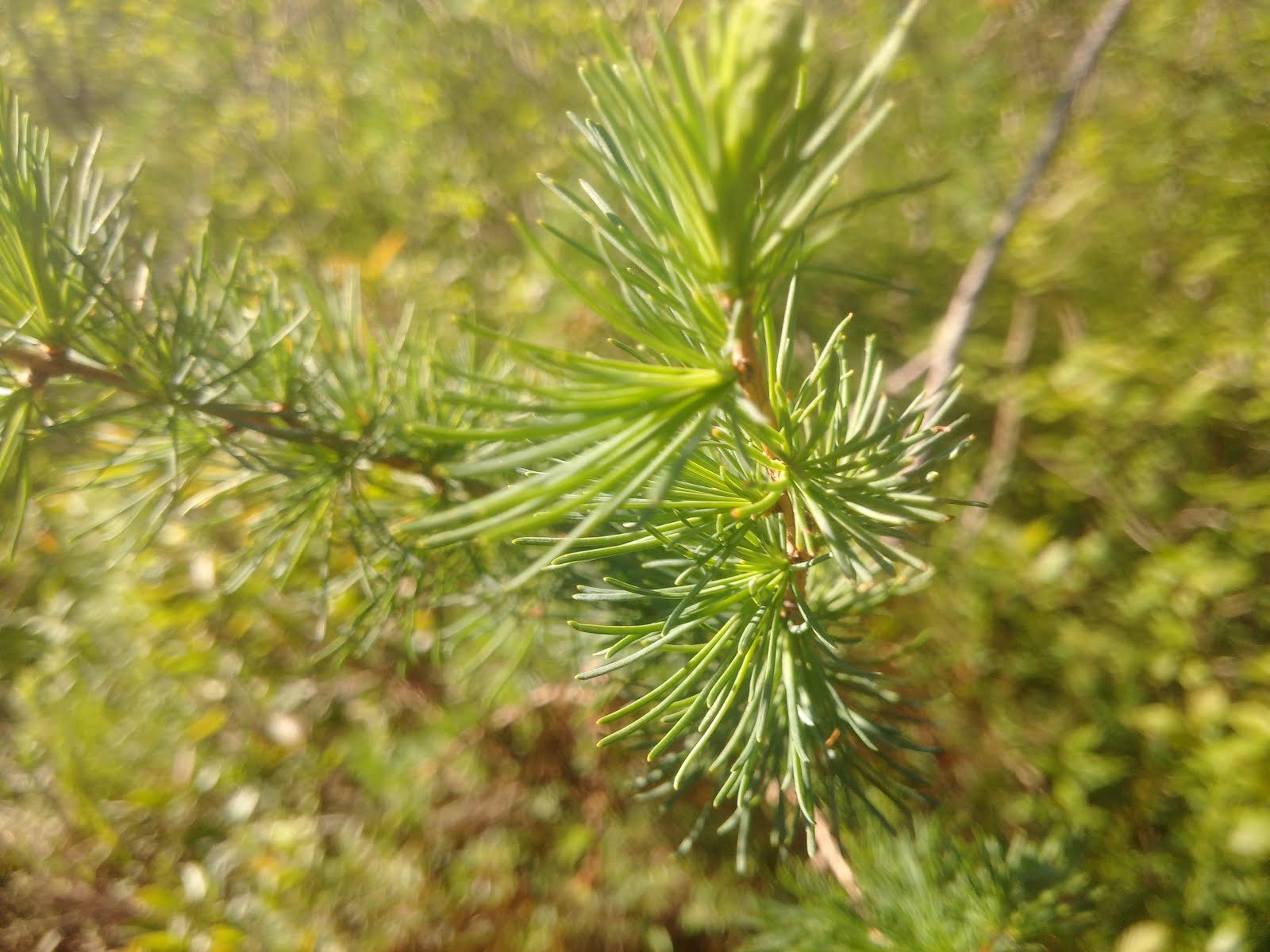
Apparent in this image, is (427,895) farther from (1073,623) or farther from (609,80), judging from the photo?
(609,80)

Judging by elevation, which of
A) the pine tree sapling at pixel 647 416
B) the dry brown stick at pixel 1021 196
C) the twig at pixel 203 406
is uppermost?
the dry brown stick at pixel 1021 196

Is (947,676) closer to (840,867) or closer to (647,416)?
(840,867)

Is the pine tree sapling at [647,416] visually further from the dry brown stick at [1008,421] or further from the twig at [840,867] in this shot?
the dry brown stick at [1008,421]

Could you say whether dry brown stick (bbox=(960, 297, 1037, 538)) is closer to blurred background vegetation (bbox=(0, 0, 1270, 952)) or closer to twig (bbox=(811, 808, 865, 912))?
blurred background vegetation (bbox=(0, 0, 1270, 952))

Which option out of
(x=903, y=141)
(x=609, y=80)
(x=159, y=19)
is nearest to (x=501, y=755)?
A: (x=609, y=80)

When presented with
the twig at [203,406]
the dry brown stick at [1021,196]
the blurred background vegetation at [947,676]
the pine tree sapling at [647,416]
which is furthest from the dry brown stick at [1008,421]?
the twig at [203,406]

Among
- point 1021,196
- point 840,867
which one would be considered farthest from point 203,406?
point 1021,196
